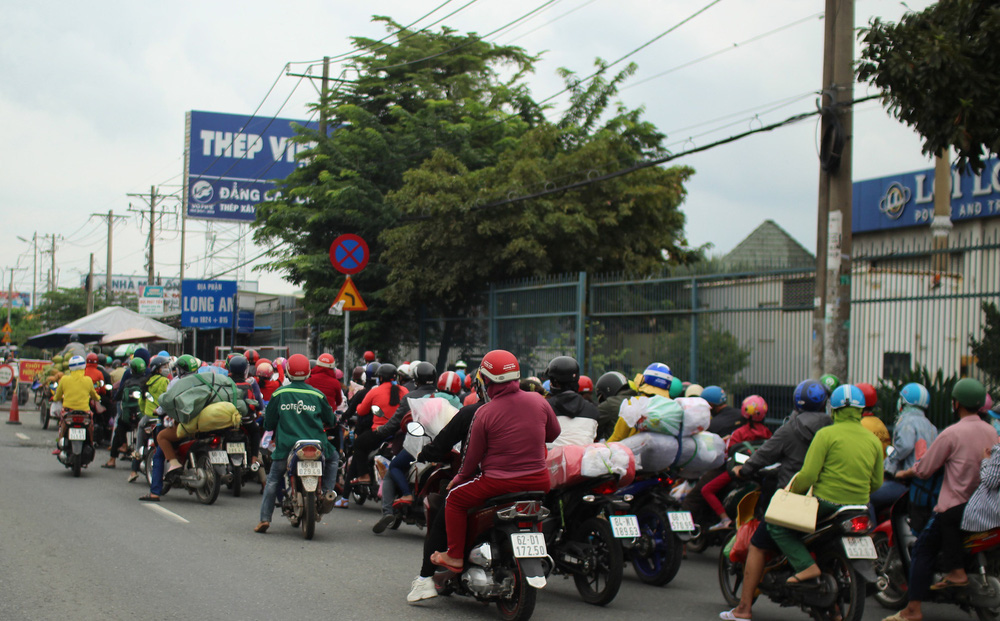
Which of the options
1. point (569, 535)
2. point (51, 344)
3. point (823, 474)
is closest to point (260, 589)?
point (569, 535)

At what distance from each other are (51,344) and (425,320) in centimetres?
1946

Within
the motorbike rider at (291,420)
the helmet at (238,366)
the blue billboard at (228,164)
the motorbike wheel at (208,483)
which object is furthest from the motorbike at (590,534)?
the blue billboard at (228,164)

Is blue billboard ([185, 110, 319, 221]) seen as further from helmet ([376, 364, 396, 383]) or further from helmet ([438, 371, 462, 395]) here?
helmet ([438, 371, 462, 395])

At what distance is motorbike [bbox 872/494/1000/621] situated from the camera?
256 inches

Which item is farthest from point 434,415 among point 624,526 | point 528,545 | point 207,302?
point 207,302

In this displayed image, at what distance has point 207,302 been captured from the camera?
2891cm

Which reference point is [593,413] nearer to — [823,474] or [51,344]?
[823,474]

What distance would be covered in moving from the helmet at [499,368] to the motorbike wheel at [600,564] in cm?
141

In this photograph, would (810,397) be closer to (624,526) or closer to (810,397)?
(810,397)

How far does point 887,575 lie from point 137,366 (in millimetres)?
11499

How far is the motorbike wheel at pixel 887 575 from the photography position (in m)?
7.56

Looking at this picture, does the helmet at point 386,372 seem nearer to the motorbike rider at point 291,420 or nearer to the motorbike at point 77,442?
the motorbike rider at point 291,420

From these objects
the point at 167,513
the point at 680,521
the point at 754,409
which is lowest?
the point at 167,513

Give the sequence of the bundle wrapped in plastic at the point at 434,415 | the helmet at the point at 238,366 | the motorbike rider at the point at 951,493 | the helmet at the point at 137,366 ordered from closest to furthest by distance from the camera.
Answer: the motorbike rider at the point at 951,493, the bundle wrapped in plastic at the point at 434,415, the helmet at the point at 238,366, the helmet at the point at 137,366
